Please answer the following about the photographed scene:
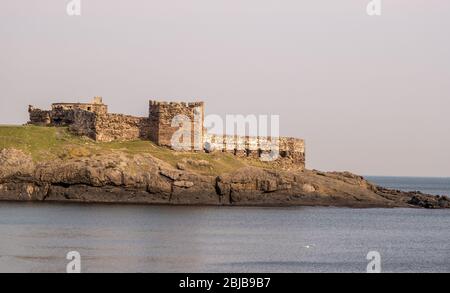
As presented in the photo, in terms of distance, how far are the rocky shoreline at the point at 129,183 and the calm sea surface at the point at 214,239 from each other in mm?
1900

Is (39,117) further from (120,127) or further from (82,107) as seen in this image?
(120,127)

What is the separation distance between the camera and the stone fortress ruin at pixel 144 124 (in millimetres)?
82625

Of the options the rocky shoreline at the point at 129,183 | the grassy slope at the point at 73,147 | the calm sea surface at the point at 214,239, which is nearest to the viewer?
the calm sea surface at the point at 214,239

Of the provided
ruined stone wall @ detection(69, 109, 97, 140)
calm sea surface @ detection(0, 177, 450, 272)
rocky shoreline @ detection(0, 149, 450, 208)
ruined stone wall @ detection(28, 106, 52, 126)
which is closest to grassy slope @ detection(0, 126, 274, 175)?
ruined stone wall @ detection(69, 109, 97, 140)

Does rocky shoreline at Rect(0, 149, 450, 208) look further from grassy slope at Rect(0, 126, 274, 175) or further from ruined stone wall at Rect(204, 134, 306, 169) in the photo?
ruined stone wall at Rect(204, 134, 306, 169)

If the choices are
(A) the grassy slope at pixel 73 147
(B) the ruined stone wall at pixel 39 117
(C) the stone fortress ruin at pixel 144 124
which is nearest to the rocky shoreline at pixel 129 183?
(A) the grassy slope at pixel 73 147

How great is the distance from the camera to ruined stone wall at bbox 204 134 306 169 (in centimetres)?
8659

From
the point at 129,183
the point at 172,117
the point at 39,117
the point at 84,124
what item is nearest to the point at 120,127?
the point at 84,124

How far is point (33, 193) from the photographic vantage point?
74625mm

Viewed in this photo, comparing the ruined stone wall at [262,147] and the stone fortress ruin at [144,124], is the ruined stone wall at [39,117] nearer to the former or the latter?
A: the stone fortress ruin at [144,124]

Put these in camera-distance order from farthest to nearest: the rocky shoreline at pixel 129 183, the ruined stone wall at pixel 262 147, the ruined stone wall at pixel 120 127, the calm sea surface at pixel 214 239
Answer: the ruined stone wall at pixel 262 147 < the ruined stone wall at pixel 120 127 < the rocky shoreline at pixel 129 183 < the calm sea surface at pixel 214 239

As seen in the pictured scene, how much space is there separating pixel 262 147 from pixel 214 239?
35025mm
